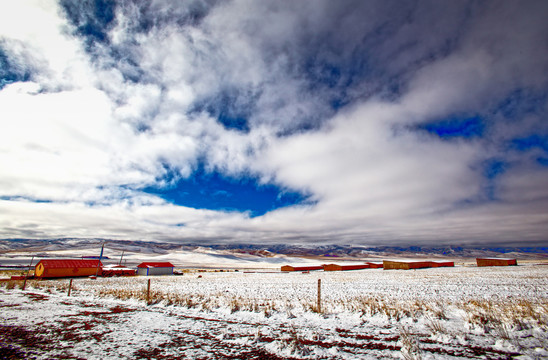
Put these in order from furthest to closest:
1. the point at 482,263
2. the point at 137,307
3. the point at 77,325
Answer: the point at 482,263
the point at 137,307
the point at 77,325

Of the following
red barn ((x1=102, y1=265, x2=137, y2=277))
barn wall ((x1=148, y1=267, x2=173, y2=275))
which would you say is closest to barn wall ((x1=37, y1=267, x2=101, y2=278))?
red barn ((x1=102, y1=265, x2=137, y2=277))

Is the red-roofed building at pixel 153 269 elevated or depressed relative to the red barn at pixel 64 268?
depressed

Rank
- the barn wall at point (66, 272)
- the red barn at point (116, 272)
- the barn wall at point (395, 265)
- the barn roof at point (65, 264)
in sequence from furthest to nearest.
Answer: the barn wall at point (395, 265)
the red barn at point (116, 272)
the barn roof at point (65, 264)
the barn wall at point (66, 272)

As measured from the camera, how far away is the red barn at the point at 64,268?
5347cm

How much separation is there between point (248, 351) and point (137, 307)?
10378mm

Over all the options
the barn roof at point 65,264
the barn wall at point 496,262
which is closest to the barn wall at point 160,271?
the barn roof at point 65,264

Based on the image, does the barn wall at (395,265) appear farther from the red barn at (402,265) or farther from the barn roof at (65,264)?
the barn roof at (65,264)

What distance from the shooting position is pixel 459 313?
1036 cm

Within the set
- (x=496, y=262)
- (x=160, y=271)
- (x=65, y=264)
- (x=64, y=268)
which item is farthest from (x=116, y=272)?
(x=496, y=262)

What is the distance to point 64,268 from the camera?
56.1m

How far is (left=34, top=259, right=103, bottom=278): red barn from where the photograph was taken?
53.5 metres

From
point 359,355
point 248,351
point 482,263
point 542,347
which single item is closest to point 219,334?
point 248,351

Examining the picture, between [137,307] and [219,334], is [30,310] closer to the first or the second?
[137,307]

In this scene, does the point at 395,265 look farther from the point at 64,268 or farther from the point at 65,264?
the point at 65,264
